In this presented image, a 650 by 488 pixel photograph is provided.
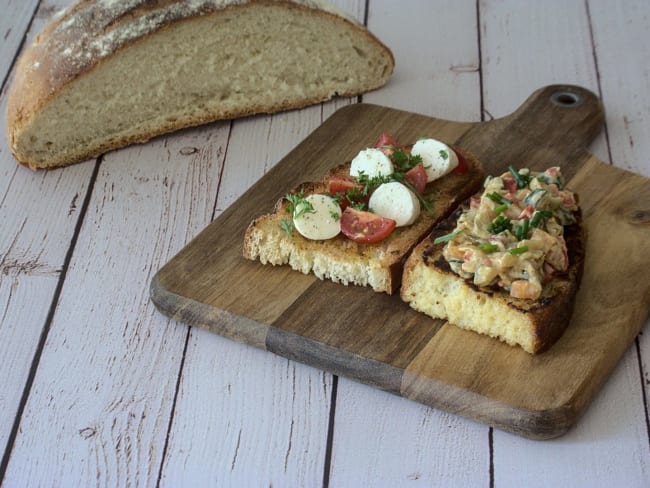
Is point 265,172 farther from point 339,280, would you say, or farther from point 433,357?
point 433,357

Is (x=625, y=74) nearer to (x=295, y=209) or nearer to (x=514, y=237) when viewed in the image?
(x=514, y=237)

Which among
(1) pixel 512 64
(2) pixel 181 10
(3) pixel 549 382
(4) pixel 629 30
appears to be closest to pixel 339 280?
(3) pixel 549 382

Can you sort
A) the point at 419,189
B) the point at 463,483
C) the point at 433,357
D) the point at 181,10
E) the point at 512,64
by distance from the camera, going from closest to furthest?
the point at 463,483 → the point at 433,357 → the point at 419,189 → the point at 181,10 → the point at 512,64

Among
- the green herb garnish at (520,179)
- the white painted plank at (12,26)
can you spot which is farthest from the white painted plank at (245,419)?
the white painted plank at (12,26)

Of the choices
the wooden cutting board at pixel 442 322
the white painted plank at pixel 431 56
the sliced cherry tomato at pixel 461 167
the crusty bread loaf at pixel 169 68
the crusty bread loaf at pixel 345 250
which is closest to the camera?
the wooden cutting board at pixel 442 322

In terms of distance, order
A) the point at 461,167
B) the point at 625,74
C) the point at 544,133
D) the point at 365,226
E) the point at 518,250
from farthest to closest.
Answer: the point at 625,74 < the point at 544,133 < the point at 461,167 < the point at 365,226 < the point at 518,250

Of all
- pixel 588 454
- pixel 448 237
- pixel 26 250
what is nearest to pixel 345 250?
pixel 448 237

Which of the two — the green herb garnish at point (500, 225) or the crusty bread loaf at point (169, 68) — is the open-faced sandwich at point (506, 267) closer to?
the green herb garnish at point (500, 225)
